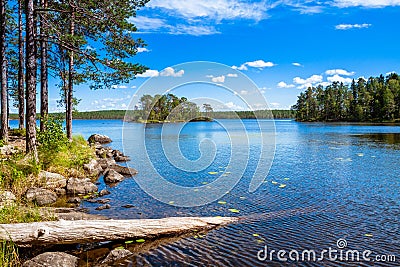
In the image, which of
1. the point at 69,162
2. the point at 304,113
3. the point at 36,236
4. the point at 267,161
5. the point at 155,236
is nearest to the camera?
the point at 36,236

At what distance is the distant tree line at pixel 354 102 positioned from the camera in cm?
9600

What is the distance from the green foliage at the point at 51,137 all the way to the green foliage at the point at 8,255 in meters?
9.15

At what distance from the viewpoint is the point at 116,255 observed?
7.44m

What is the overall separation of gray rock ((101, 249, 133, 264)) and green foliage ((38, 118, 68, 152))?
9703 mm

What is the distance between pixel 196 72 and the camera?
1252 centimetres

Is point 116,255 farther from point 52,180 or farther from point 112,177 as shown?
point 112,177

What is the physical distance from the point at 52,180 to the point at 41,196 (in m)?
1.81

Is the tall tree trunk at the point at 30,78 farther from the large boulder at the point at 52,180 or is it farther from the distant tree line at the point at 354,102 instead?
the distant tree line at the point at 354,102

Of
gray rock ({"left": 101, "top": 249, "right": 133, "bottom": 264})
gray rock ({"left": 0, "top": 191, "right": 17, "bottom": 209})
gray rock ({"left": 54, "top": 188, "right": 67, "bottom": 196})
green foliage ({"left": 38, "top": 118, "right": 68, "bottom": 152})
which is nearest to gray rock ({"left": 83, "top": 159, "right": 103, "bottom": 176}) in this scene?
green foliage ({"left": 38, "top": 118, "right": 68, "bottom": 152})

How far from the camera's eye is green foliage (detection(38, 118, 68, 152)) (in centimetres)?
1534

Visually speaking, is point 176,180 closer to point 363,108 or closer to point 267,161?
point 267,161

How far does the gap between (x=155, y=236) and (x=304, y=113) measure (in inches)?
5464

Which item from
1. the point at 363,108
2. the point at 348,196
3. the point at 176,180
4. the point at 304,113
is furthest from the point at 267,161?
the point at 304,113

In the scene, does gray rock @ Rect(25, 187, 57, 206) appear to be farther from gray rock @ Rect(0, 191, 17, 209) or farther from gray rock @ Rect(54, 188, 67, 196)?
gray rock @ Rect(0, 191, 17, 209)
